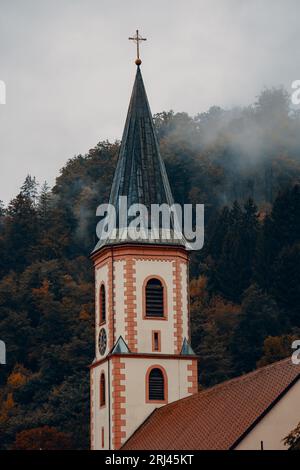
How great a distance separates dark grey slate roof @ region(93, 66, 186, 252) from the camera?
64188 mm

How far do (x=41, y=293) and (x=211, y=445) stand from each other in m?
70.8

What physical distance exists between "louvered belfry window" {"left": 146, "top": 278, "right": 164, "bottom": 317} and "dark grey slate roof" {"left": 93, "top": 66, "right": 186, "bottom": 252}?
1.58 metres

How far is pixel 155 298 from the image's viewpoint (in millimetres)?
63312

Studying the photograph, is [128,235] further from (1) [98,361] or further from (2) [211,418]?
(2) [211,418]

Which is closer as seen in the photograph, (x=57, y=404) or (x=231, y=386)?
(x=231, y=386)

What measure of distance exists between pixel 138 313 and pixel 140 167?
5.90 m

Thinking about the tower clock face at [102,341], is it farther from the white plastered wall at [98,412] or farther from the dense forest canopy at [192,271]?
the dense forest canopy at [192,271]

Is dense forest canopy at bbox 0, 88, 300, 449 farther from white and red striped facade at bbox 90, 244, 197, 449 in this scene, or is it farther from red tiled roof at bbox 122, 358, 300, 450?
red tiled roof at bbox 122, 358, 300, 450

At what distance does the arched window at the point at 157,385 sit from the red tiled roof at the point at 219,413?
6.25 feet

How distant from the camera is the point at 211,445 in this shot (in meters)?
49.8

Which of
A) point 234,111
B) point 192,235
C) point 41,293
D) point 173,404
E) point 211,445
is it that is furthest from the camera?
point 234,111

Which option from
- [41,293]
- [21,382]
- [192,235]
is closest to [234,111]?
[192,235]

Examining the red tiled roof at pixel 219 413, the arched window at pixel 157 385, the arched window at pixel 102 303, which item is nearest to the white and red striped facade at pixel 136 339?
the arched window at pixel 157 385

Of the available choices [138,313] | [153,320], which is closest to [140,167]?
[138,313]
